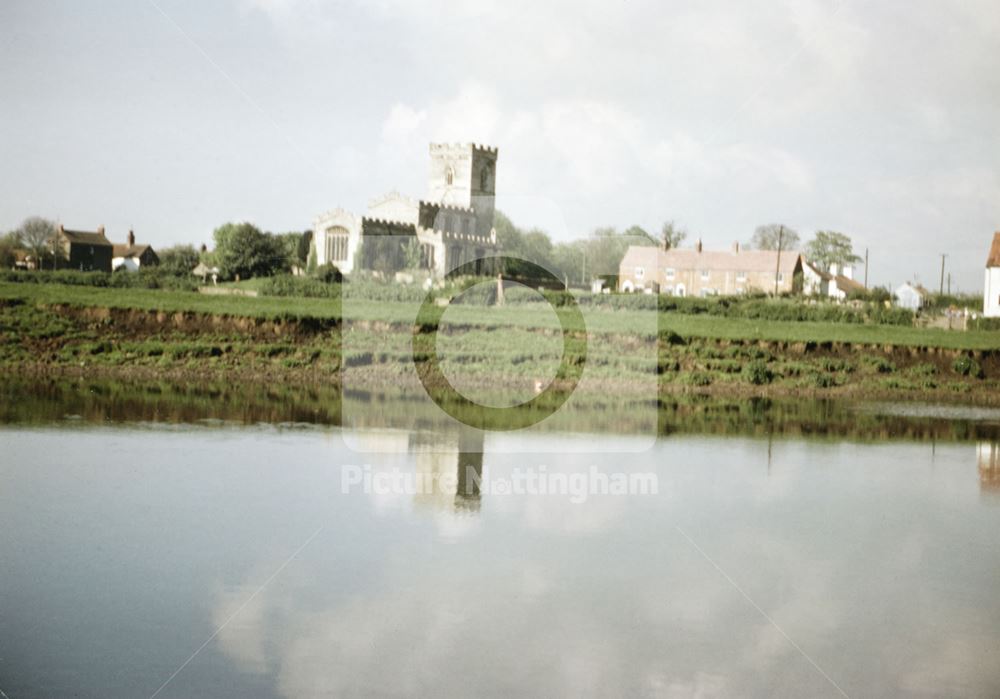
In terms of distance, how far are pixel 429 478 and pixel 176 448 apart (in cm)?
359

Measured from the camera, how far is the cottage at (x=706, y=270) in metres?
66.9

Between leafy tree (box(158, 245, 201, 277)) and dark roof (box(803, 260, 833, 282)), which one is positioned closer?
leafy tree (box(158, 245, 201, 277))

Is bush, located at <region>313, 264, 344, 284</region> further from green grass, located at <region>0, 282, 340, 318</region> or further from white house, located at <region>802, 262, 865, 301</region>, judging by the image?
white house, located at <region>802, 262, 865, 301</region>

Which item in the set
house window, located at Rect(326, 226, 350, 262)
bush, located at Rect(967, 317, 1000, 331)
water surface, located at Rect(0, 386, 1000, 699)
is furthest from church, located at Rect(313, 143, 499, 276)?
water surface, located at Rect(0, 386, 1000, 699)

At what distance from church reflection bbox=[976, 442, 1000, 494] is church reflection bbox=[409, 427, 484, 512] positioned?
6.54 meters

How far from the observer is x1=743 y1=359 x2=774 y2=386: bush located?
90.4 feet

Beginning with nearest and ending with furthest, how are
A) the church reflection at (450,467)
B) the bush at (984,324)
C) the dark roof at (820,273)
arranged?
the church reflection at (450,467), the bush at (984,324), the dark roof at (820,273)

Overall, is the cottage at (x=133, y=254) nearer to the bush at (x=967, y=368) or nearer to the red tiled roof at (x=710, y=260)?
the red tiled roof at (x=710, y=260)

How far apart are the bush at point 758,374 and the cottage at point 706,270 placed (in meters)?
38.2

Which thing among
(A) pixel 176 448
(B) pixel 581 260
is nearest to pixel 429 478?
(A) pixel 176 448

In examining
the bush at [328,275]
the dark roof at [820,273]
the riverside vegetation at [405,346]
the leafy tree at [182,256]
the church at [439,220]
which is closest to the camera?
the riverside vegetation at [405,346]

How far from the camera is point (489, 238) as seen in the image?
69.9 m

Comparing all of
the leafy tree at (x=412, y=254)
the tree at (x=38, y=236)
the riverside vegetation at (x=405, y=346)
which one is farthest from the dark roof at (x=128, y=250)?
the riverside vegetation at (x=405, y=346)

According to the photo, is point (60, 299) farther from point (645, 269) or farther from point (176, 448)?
point (645, 269)
